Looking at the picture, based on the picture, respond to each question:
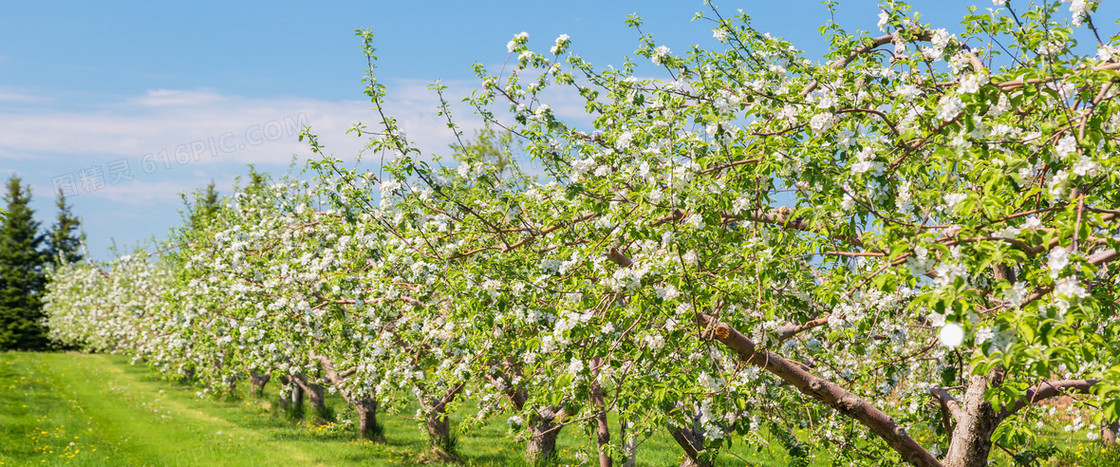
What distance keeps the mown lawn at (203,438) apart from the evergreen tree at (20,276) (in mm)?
27418

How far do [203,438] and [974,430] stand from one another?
52.1ft

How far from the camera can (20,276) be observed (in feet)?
168

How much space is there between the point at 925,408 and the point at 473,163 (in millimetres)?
5334

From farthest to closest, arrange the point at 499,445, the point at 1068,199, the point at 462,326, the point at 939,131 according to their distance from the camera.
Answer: the point at 499,445 → the point at 462,326 → the point at 939,131 → the point at 1068,199

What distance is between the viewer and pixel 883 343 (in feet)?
25.2

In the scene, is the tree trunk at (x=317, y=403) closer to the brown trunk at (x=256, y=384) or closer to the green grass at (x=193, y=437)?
the green grass at (x=193, y=437)

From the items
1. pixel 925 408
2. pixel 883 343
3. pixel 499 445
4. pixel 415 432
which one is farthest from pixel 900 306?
pixel 415 432

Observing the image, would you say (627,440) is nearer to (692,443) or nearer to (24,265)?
(692,443)

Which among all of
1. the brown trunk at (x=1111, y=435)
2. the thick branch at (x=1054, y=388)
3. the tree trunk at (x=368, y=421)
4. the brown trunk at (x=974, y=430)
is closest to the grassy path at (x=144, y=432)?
the tree trunk at (x=368, y=421)

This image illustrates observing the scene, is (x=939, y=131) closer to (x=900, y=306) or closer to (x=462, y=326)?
(x=900, y=306)

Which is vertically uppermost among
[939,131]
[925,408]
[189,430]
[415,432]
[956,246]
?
[939,131]

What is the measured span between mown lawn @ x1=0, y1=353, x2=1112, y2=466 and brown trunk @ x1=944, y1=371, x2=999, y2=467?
4.19 metres

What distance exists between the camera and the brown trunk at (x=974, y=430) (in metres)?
6.51

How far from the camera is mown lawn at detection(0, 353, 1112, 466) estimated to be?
1431cm
